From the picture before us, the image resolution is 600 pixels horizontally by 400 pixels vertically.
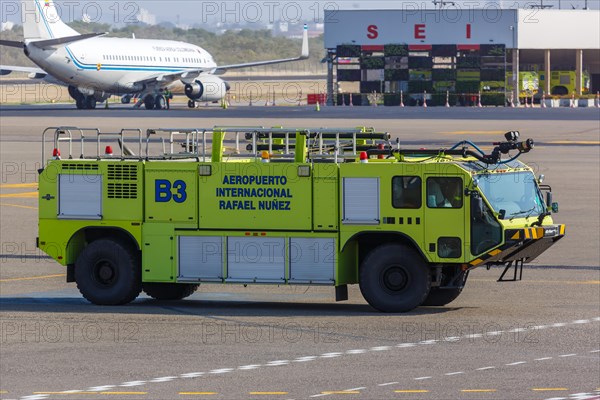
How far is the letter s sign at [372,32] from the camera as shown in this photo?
106 meters

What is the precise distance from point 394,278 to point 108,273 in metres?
4.41

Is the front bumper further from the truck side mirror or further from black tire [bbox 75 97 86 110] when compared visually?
black tire [bbox 75 97 86 110]

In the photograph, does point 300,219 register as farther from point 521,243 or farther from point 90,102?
point 90,102

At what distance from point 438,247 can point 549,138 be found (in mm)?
40927

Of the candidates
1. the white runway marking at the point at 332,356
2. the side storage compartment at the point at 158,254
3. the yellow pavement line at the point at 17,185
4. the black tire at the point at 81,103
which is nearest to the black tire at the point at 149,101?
the black tire at the point at 81,103

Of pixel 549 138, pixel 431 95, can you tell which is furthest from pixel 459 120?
pixel 431 95

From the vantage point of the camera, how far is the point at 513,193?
743 inches

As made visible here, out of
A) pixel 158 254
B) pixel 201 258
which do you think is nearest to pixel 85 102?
pixel 158 254

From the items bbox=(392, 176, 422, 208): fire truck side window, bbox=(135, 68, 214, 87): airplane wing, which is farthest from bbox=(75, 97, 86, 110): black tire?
bbox=(392, 176, 422, 208): fire truck side window

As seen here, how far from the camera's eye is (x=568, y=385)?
1373 cm

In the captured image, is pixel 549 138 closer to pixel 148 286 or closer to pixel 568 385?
pixel 148 286

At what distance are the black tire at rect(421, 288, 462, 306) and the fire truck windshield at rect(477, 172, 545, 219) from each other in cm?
181

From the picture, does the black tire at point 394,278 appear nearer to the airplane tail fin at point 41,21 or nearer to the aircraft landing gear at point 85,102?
the airplane tail fin at point 41,21

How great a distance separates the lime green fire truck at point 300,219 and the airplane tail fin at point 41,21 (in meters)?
65.4
